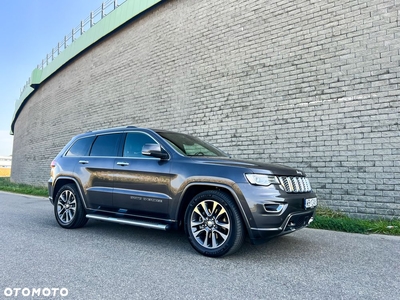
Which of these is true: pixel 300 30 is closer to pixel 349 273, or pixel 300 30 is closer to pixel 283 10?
pixel 283 10

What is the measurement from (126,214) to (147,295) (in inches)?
84.6

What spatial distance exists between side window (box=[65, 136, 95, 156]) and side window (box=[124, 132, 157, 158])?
1018 millimetres

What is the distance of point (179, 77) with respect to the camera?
1038 centimetres

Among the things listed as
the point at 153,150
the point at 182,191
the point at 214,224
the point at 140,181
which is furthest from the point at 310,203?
the point at 140,181

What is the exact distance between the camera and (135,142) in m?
5.14

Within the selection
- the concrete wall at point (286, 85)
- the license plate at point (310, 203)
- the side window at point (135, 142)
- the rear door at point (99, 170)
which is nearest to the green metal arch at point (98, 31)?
the concrete wall at point (286, 85)

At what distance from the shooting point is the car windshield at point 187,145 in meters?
4.73

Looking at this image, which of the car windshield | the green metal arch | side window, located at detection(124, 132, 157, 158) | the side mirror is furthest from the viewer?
the green metal arch

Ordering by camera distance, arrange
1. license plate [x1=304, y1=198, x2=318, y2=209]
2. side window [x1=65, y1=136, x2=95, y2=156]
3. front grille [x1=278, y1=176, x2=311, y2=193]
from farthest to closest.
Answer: side window [x1=65, y1=136, x2=95, y2=156] < license plate [x1=304, y1=198, x2=318, y2=209] < front grille [x1=278, y1=176, x2=311, y2=193]

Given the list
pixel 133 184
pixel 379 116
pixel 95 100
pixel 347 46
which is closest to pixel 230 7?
pixel 347 46
